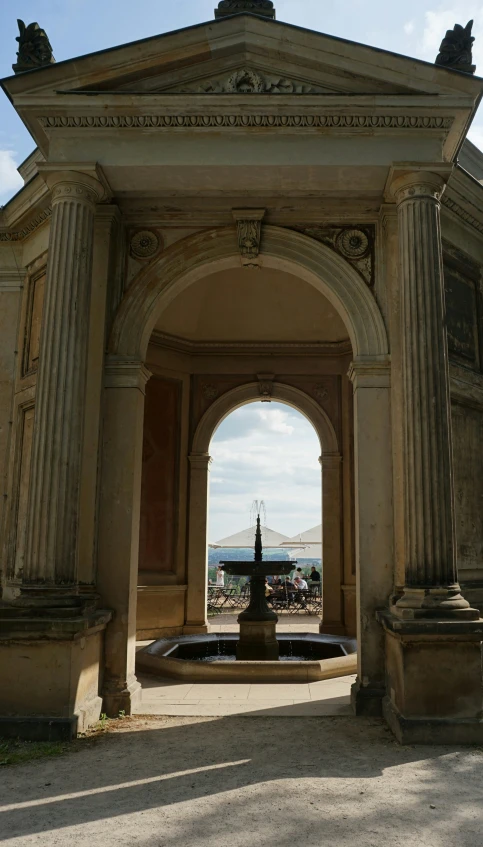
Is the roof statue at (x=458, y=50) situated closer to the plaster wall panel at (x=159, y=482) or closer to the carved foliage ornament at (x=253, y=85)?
the carved foliage ornament at (x=253, y=85)

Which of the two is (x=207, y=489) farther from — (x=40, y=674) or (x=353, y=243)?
(x=40, y=674)

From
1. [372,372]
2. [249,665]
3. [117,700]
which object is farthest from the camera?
[249,665]

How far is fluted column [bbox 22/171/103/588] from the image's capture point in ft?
21.4

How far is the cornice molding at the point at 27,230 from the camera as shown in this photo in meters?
8.75

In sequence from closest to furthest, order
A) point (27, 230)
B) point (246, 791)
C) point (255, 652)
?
point (246, 791), point (27, 230), point (255, 652)

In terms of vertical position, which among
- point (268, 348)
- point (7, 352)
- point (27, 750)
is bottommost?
point (27, 750)

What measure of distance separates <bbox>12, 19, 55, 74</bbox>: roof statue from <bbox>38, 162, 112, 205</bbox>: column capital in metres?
1.03

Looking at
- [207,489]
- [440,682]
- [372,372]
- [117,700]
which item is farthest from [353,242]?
[207,489]

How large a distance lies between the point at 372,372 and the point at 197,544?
20.6 ft

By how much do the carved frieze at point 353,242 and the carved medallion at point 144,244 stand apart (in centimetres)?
164

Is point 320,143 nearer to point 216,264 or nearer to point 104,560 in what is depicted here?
point 216,264

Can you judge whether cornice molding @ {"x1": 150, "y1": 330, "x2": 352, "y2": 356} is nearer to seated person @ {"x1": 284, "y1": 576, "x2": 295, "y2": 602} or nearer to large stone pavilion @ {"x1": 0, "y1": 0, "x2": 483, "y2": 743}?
large stone pavilion @ {"x1": 0, "y1": 0, "x2": 483, "y2": 743}

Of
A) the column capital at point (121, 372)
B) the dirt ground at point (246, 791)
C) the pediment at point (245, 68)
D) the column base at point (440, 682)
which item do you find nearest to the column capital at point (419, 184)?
the pediment at point (245, 68)

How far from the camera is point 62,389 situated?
6.78 metres
